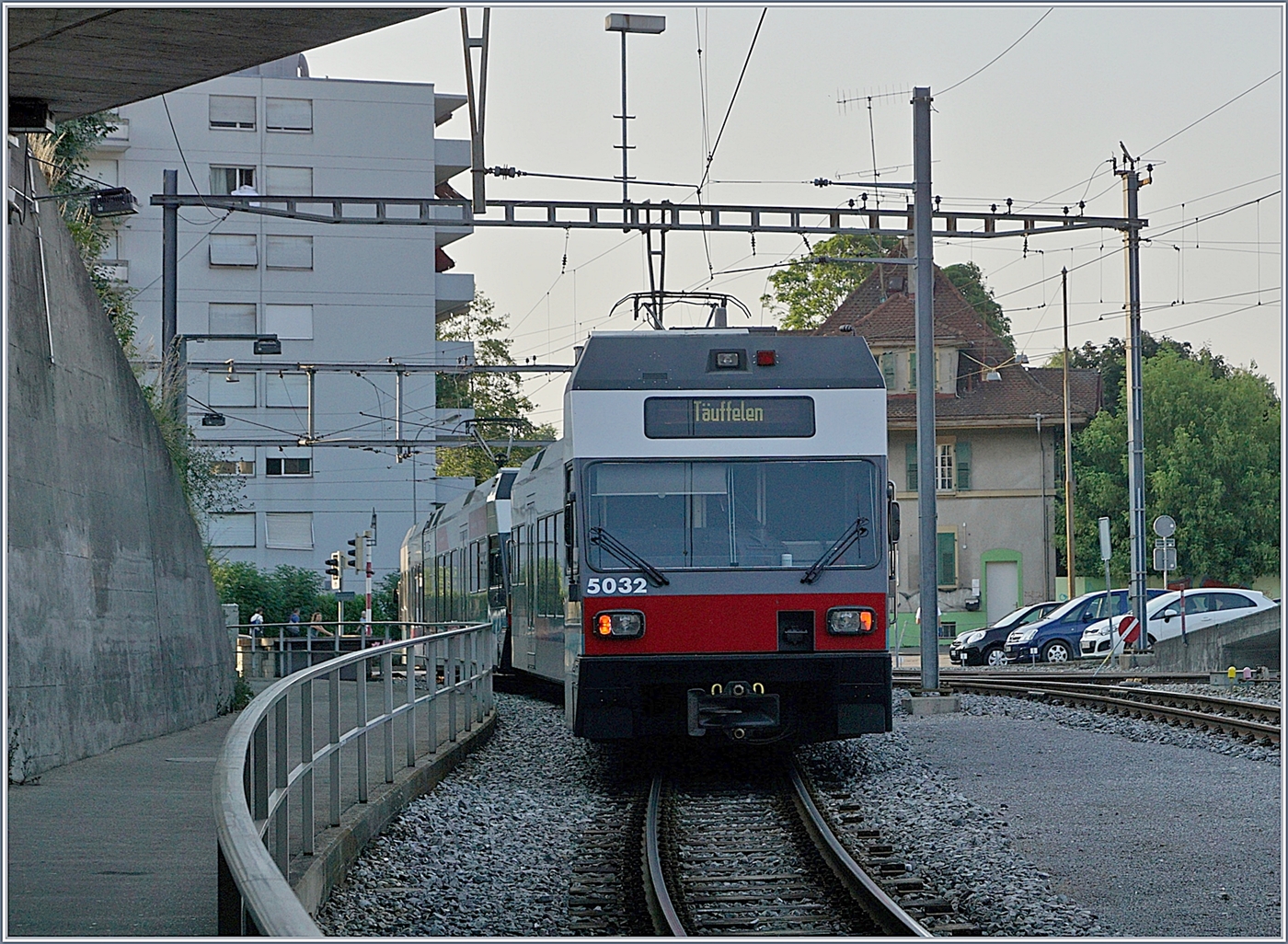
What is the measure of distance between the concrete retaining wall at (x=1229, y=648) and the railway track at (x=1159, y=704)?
454 cm

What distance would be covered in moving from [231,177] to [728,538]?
1914 inches

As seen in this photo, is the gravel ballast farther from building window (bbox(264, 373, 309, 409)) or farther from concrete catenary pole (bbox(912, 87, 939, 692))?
building window (bbox(264, 373, 309, 409))

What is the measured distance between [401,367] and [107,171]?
95.1 ft

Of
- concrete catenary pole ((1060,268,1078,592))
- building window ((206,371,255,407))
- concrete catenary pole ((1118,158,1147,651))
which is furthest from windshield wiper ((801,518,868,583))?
building window ((206,371,255,407))

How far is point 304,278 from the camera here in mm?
59094

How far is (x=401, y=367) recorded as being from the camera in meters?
32.1

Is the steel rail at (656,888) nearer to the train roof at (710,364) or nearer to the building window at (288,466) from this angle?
the train roof at (710,364)

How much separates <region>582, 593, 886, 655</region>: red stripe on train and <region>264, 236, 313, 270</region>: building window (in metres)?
48.4

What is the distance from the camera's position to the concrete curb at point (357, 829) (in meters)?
7.95

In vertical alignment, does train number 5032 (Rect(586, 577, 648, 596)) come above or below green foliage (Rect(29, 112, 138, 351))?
below

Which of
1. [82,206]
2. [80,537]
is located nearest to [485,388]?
[82,206]

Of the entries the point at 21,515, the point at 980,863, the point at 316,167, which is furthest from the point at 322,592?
the point at 980,863

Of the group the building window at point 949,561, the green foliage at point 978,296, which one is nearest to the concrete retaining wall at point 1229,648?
the building window at point 949,561

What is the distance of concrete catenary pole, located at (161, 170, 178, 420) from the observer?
914 inches
